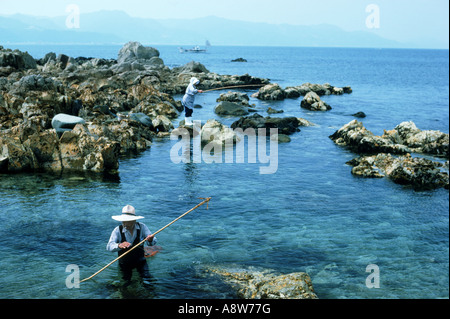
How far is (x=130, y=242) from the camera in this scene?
11.3 metres

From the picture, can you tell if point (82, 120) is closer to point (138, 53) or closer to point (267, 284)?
point (267, 284)

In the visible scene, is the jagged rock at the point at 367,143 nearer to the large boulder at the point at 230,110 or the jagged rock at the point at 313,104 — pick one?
the large boulder at the point at 230,110

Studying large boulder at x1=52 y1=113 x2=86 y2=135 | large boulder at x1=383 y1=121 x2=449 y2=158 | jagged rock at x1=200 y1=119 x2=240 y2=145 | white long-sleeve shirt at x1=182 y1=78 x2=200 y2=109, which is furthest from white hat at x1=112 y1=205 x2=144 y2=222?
large boulder at x1=383 y1=121 x2=449 y2=158

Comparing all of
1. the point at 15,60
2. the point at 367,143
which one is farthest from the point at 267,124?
the point at 15,60

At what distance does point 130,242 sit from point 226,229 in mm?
5264

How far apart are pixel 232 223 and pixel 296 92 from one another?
162ft

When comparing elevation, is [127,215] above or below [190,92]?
below

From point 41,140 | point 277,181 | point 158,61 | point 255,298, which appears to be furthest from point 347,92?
point 255,298

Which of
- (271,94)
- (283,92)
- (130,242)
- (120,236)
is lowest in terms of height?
(130,242)

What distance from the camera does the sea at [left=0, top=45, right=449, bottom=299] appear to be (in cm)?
1180

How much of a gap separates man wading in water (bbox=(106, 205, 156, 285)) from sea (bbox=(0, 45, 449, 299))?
0.34 m

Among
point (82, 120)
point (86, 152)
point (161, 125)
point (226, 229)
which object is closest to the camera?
point (226, 229)

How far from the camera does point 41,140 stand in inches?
878
